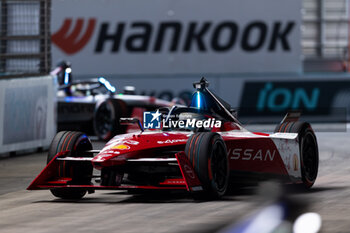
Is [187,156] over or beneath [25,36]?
beneath

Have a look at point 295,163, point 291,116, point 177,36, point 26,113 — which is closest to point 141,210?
point 295,163

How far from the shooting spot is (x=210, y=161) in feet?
32.1

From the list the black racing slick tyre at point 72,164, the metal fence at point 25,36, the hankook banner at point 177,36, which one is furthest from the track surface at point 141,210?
the hankook banner at point 177,36

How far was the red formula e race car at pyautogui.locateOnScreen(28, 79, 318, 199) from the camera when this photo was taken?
9828mm

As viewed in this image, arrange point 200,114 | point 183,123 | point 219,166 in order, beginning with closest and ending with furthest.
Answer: point 219,166
point 183,123
point 200,114

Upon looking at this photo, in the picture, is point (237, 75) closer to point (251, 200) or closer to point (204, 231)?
point (251, 200)

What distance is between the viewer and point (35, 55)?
20219 mm

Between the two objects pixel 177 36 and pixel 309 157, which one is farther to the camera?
pixel 177 36

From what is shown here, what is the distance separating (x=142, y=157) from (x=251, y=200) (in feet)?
3.95

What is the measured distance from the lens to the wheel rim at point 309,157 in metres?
11.5

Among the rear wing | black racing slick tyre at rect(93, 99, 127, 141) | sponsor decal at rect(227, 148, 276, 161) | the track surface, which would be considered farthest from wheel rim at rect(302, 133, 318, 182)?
black racing slick tyre at rect(93, 99, 127, 141)

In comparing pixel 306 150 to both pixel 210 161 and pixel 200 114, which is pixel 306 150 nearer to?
pixel 200 114

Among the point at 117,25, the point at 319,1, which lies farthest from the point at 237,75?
the point at 319,1

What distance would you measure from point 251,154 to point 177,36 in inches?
886
